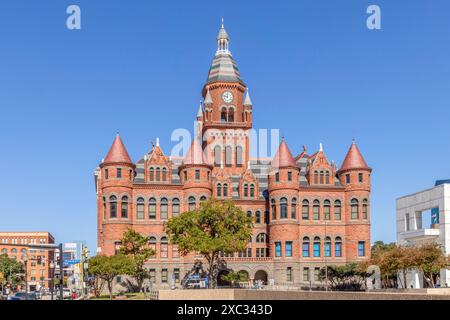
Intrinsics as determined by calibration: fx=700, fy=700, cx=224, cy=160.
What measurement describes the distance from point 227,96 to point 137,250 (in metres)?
30.8

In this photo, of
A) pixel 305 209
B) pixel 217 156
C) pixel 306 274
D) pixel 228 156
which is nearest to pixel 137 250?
pixel 217 156

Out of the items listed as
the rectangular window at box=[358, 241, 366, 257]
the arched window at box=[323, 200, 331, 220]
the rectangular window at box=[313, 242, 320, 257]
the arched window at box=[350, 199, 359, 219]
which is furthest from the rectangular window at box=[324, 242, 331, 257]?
the arched window at box=[350, 199, 359, 219]

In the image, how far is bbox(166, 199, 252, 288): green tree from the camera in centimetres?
8000

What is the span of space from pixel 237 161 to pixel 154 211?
17.5 m

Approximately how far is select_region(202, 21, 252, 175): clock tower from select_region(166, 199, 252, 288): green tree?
21.2 m

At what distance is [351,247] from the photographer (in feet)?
315

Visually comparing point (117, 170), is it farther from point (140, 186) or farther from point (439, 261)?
point (439, 261)

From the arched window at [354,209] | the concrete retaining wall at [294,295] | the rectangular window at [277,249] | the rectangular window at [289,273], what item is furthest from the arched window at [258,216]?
the concrete retaining wall at [294,295]

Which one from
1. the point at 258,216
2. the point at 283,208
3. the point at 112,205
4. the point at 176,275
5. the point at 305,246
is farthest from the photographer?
the point at 258,216

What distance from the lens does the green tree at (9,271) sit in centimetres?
13338

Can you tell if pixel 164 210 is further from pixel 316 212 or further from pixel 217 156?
pixel 316 212

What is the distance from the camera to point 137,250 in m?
87.8

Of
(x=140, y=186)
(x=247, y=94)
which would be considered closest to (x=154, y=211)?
(x=140, y=186)
